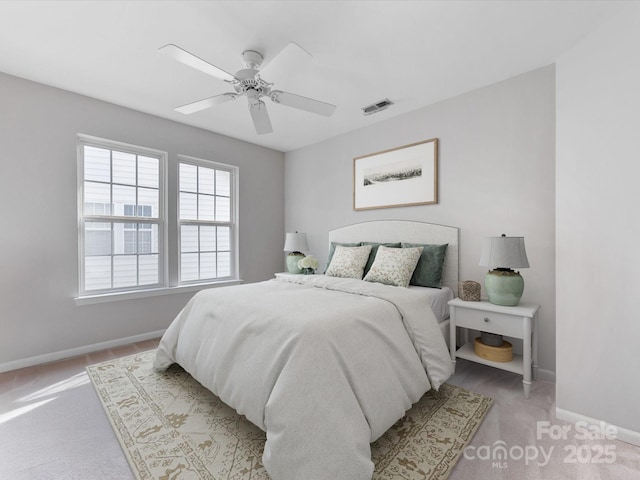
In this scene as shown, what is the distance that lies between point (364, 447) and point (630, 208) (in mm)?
1948

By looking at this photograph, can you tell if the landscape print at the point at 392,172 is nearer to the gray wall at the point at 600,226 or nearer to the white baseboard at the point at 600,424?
the gray wall at the point at 600,226

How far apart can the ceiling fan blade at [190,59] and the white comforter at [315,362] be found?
5.11 feet

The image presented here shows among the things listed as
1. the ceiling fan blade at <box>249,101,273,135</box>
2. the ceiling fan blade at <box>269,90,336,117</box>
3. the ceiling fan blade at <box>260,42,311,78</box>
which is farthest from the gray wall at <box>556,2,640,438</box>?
the ceiling fan blade at <box>249,101,273,135</box>

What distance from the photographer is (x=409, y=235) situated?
3.20 meters

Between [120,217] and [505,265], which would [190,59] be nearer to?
[120,217]

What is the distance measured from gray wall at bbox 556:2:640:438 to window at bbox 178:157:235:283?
3.67 metres

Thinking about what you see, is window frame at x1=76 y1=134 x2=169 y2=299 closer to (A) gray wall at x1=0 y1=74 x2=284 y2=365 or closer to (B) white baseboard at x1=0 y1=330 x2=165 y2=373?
(A) gray wall at x1=0 y1=74 x2=284 y2=365

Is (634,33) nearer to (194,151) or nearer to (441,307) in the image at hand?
(441,307)

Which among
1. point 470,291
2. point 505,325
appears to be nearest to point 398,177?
point 470,291

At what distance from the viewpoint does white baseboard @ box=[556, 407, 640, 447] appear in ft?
5.37

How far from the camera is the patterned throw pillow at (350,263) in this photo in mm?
3061

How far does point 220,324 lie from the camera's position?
1972 mm

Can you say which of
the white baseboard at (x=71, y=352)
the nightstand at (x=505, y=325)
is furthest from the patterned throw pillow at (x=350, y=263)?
the white baseboard at (x=71, y=352)

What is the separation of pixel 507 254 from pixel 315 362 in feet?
5.50
